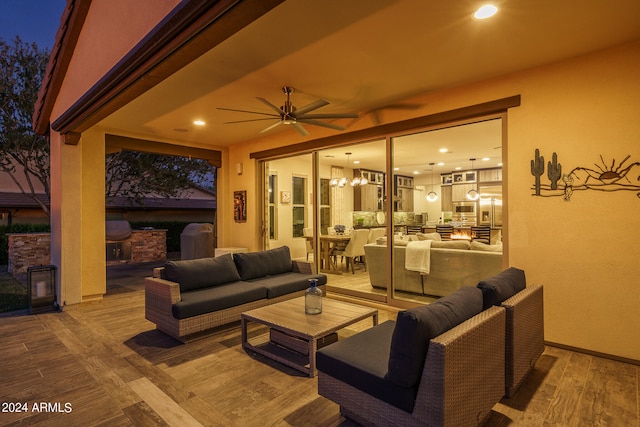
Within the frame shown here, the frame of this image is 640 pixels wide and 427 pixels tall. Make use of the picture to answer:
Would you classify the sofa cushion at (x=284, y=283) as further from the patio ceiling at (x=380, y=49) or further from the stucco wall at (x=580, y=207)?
the stucco wall at (x=580, y=207)

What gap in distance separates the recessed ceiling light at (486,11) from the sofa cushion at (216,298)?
3212mm

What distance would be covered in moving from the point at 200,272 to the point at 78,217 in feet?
7.42

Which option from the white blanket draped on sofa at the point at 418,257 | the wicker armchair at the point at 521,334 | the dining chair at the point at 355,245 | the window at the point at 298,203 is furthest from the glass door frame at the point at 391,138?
the window at the point at 298,203

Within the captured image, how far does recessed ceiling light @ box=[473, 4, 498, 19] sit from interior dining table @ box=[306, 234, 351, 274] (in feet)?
15.5

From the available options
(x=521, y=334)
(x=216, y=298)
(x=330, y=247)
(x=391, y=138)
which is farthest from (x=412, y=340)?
(x=330, y=247)

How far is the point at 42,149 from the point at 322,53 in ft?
26.0

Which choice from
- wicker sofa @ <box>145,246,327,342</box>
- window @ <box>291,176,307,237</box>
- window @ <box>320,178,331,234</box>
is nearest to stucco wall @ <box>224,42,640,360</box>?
wicker sofa @ <box>145,246,327,342</box>

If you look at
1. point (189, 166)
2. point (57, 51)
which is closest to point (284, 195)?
point (189, 166)

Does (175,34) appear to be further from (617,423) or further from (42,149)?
(42,149)

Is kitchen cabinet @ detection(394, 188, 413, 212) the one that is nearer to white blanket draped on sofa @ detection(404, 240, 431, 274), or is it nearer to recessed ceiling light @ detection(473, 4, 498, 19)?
white blanket draped on sofa @ detection(404, 240, 431, 274)

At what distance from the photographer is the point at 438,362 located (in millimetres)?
1533

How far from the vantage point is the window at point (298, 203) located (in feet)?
29.0

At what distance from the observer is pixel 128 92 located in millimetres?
3080

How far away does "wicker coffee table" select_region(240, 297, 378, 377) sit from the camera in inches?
103
